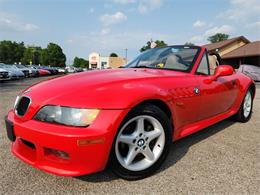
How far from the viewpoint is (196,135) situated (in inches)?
136

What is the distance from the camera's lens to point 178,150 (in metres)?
2.88

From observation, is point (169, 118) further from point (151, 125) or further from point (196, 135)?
point (196, 135)

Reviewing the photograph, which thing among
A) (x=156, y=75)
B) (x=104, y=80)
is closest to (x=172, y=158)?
(x=156, y=75)

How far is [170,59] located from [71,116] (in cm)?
181

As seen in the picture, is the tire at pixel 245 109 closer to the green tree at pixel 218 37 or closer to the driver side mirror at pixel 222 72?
the driver side mirror at pixel 222 72

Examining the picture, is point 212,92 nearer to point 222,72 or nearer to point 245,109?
point 222,72

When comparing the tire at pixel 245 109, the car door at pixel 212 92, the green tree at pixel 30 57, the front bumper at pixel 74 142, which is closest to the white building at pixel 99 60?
the green tree at pixel 30 57

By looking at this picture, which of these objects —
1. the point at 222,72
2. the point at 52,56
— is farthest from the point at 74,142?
the point at 52,56

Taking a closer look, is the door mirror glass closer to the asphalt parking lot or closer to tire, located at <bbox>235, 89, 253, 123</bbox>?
the asphalt parking lot

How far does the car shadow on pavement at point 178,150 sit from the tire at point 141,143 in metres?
0.17

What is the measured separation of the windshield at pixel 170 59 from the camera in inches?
123

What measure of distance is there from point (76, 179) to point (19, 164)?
733 mm

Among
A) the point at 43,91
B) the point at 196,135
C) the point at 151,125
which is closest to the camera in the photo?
the point at 43,91

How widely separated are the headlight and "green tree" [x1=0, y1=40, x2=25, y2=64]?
3271 inches
